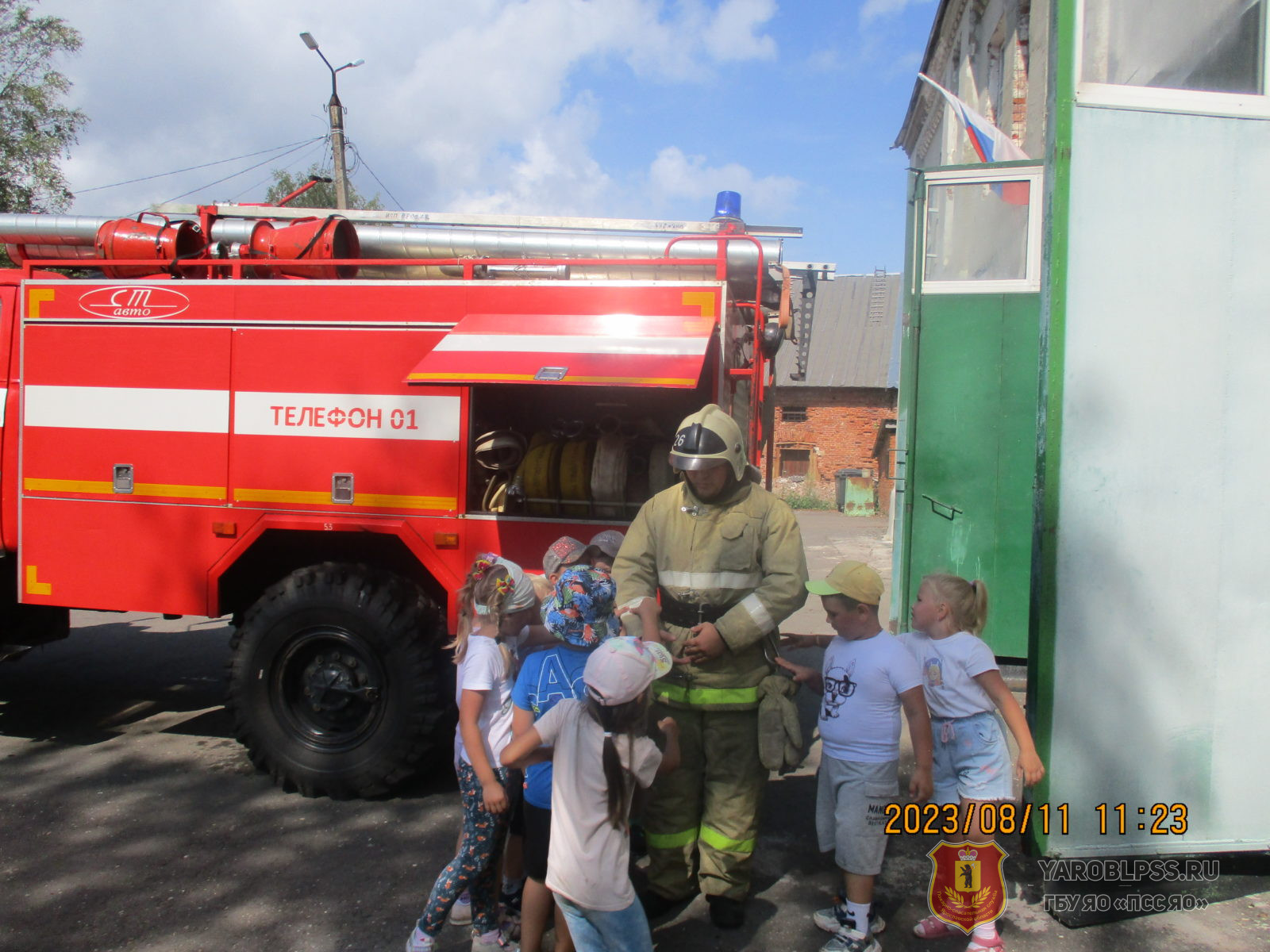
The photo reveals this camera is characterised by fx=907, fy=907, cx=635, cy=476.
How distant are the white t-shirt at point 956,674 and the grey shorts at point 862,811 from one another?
0.93 ft

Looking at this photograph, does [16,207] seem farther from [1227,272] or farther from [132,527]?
[1227,272]

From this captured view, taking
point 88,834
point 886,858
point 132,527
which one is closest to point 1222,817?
point 886,858

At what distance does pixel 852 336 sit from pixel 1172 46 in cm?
2439

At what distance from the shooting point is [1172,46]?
348 centimetres

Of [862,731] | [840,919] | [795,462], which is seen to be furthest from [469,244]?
[795,462]

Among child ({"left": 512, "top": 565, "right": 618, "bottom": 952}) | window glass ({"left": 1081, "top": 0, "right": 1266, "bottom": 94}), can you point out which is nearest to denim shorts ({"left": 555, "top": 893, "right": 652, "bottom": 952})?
child ({"left": 512, "top": 565, "right": 618, "bottom": 952})

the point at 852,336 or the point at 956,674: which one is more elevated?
the point at 852,336

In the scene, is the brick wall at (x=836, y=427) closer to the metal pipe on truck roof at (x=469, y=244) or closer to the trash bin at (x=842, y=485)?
the trash bin at (x=842, y=485)

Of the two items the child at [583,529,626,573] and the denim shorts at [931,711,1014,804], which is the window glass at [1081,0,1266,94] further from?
the child at [583,529,626,573]

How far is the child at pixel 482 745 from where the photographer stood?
9.87 ft

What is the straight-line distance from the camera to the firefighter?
3350 millimetres

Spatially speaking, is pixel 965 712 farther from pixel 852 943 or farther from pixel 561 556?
pixel 561 556

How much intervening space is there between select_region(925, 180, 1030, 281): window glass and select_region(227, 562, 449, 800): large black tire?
159 inches

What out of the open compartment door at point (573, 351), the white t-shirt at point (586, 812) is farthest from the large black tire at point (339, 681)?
the white t-shirt at point (586, 812)
